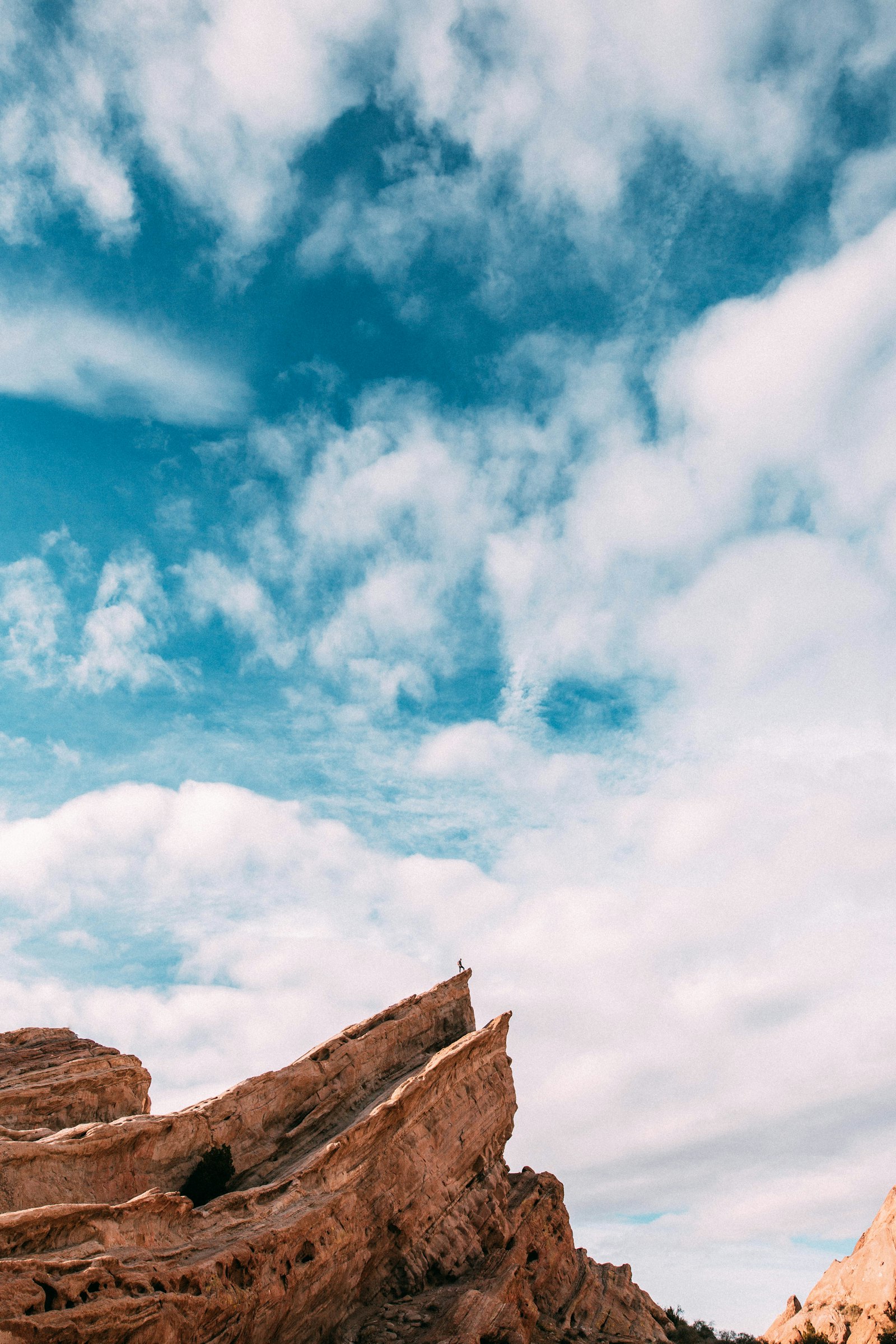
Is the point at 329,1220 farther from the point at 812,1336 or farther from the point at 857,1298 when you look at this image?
the point at 857,1298

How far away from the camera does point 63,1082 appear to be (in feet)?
149

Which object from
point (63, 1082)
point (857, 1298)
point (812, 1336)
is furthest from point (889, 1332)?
point (63, 1082)

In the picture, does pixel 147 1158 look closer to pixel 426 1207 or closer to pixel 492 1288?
pixel 426 1207

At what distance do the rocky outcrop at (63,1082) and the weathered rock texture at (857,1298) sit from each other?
190ft

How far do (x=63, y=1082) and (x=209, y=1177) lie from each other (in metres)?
9.86

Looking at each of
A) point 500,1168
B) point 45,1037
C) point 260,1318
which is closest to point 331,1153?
point 260,1318

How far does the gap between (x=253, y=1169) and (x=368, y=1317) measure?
8935 mm

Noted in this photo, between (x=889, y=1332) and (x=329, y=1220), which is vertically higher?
(x=329, y=1220)

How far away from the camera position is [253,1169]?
44781mm

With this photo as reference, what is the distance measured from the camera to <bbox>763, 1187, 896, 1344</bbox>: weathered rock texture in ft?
218

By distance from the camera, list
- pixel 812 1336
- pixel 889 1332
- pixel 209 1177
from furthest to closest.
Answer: pixel 812 1336
pixel 889 1332
pixel 209 1177

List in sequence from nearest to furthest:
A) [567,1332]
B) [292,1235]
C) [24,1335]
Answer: [24,1335] → [292,1235] → [567,1332]

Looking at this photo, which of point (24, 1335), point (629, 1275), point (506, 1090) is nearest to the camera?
point (24, 1335)

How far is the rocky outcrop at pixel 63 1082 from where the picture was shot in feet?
144
